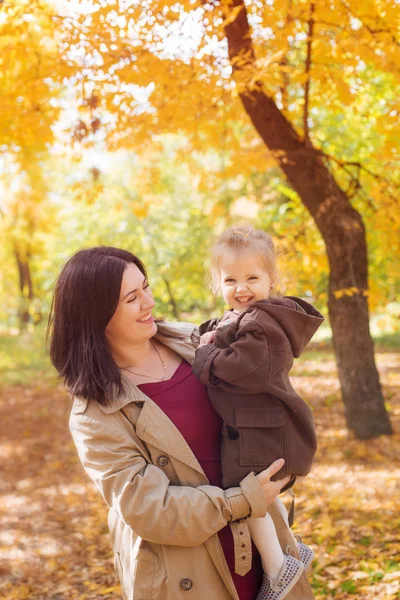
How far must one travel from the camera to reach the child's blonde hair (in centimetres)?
241

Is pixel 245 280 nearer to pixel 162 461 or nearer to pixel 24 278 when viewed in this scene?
pixel 162 461

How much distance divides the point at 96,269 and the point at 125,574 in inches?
39.9

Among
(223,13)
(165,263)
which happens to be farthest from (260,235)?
(165,263)

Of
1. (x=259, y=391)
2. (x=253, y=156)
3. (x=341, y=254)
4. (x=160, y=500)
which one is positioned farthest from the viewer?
(x=253, y=156)

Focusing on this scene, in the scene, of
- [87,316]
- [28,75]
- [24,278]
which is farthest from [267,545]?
[24,278]

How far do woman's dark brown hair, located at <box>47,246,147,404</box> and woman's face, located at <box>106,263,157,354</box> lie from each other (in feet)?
0.08

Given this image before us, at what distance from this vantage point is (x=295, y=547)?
2.32 metres

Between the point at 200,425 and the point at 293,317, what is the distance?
48 centimetres

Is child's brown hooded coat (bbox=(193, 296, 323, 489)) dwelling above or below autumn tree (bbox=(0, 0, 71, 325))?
below

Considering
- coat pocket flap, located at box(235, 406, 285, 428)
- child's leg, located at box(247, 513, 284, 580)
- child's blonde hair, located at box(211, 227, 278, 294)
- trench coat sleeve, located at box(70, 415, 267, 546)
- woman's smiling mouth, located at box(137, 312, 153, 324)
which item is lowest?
child's leg, located at box(247, 513, 284, 580)

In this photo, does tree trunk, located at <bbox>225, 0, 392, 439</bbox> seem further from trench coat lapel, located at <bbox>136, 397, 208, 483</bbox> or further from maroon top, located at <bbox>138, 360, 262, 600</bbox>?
trench coat lapel, located at <bbox>136, 397, 208, 483</bbox>

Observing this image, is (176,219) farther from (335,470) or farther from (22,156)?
(335,470)

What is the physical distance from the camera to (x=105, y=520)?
5719 mm

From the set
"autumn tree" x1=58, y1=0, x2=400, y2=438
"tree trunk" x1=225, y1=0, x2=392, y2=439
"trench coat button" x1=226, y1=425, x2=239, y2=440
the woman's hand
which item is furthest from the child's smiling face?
"tree trunk" x1=225, y1=0, x2=392, y2=439
